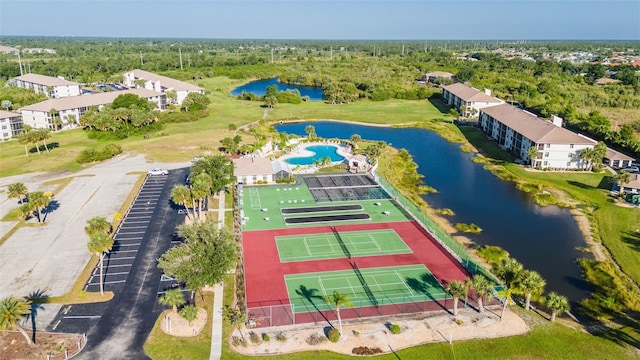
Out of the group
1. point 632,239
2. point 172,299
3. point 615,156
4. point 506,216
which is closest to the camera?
point 172,299

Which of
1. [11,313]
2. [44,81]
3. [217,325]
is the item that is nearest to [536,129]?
[217,325]

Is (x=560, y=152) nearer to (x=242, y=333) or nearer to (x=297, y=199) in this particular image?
(x=297, y=199)

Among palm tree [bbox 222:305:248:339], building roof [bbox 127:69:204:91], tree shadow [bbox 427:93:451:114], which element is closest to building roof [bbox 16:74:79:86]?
building roof [bbox 127:69:204:91]

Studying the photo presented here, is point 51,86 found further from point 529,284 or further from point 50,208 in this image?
point 529,284

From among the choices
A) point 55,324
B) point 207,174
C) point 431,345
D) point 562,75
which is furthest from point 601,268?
point 562,75

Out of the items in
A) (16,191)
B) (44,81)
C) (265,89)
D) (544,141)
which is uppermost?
(44,81)

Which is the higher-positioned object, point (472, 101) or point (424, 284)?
point (472, 101)

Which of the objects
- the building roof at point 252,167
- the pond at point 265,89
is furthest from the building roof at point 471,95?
the building roof at point 252,167
